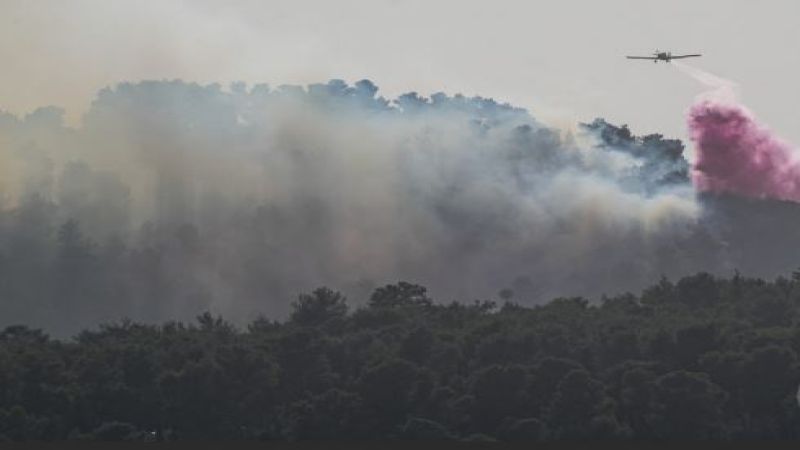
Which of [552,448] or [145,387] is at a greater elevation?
[145,387]

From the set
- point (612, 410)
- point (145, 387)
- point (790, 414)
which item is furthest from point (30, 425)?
point (790, 414)

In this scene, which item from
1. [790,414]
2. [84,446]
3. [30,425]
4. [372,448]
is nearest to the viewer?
[84,446]

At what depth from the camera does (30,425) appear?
184625 millimetres

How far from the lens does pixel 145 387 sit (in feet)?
Answer: 636

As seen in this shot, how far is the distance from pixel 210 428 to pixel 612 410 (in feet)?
130

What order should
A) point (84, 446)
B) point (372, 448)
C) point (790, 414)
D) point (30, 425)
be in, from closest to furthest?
point (84, 446), point (372, 448), point (790, 414), point (30, 425)

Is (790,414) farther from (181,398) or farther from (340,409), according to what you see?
(181,398)

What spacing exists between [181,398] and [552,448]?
302 feet

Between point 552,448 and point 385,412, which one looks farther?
point 385,412

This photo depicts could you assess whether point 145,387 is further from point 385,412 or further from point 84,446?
point 84,446

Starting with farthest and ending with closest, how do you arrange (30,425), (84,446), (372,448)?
(30,425) → (372,448) → (84,446)

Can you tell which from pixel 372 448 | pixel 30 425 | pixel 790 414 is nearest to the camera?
pixel 372 448

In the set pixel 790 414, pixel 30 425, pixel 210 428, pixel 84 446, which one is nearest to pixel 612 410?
pixel 790 414

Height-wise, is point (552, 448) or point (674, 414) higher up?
point (674, 414)
